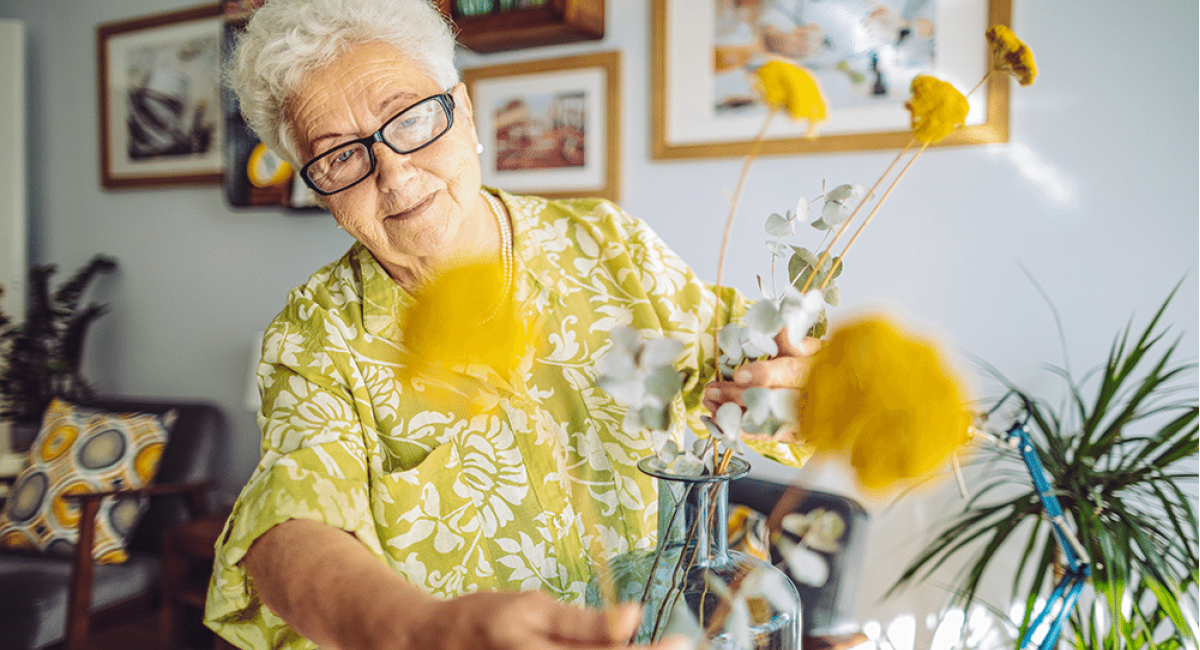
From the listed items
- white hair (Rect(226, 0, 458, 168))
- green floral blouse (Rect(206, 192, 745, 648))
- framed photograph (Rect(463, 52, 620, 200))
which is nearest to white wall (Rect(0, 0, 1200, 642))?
framed photograph (Rect(463, 52, 620, 200))

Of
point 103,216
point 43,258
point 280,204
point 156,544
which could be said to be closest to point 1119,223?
point 280,204

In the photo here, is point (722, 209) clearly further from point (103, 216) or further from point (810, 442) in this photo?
point (103, 216)

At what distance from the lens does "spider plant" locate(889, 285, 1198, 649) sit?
1217 mm

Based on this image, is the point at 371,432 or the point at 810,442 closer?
the point at 810,442

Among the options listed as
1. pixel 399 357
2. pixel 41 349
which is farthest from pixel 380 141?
pixel 41 349

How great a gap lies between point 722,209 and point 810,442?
1.89 metres

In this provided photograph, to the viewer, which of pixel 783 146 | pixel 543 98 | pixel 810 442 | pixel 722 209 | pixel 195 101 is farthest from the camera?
pixel 195 101

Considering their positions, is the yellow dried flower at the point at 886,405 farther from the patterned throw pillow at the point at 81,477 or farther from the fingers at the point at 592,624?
the patterned throw pillow at the point at 81,477

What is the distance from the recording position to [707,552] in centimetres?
48

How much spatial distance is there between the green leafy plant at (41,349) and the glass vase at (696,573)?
11.5 ft

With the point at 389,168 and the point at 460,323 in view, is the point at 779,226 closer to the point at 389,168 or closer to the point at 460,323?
the point at 460,323

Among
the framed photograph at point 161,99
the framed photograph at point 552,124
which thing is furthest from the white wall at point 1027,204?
the framed photograph at point 161,99

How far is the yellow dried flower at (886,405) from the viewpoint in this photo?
0.31 m

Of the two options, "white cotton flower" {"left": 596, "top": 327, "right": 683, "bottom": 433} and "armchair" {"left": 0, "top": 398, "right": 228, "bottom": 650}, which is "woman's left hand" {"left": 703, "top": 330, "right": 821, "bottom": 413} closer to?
"white cotton flower" {"left": 596, "top": 327, "right": 683, "bottom": 433}
